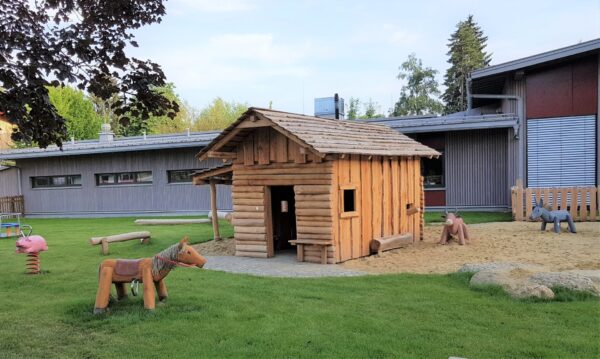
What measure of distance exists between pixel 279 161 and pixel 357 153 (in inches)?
69.8

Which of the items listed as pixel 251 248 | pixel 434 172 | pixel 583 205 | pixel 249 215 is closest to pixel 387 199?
pixel 249 215

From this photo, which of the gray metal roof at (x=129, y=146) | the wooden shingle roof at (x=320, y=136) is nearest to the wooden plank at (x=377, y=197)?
the wooden shingle roof at (x=320, y=136)

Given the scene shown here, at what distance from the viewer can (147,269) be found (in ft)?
21.9

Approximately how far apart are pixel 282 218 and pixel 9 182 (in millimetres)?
20891

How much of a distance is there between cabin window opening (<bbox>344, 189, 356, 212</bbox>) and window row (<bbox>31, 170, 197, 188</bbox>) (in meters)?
12.7

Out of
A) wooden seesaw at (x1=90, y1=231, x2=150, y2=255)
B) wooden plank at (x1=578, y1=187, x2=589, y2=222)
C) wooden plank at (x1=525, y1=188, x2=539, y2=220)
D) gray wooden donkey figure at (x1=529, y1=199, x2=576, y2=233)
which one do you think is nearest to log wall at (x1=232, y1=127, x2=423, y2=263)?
wooden seesaw at (x1=90, y1=231, x2=150, y2=255)

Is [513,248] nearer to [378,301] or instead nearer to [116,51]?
[378,301]

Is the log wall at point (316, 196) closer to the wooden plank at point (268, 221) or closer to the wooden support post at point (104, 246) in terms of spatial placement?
the wooden plank at point (268, 221)

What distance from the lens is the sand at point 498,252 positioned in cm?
947

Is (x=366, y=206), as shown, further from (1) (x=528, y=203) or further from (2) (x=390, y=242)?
(1) (x=528, y=203)

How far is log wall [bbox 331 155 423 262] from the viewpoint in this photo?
415 inches

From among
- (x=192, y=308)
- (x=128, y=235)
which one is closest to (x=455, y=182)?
(x=128, y=235)

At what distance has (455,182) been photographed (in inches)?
760

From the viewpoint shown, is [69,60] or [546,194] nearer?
[69,60]
